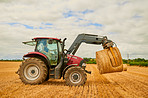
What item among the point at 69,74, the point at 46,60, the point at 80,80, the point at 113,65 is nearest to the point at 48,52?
the point at 46,60

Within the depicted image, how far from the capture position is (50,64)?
7453mm

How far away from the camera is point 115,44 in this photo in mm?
8070

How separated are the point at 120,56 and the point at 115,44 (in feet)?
2.53

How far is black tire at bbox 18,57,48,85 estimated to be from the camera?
7.16 meters

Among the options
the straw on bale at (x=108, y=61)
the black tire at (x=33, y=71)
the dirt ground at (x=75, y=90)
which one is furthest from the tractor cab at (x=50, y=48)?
the straw on bale at (x=108, y=61)

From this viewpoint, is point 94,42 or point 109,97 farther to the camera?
point 94,42

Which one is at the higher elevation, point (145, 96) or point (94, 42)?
point (94, 42)

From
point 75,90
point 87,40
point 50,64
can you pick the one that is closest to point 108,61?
point 87,40

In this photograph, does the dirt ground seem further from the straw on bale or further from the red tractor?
the straw on bale

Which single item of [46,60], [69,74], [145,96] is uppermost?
[46,60]

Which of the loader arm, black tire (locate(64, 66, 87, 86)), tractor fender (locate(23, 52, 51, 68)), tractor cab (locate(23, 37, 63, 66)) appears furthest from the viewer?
the loader arm

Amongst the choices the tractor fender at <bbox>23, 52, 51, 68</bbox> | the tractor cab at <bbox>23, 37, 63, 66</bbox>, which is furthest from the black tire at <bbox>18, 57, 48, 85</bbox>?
the tractor cab at <bbox>23, 37, 63, 66</bbox>

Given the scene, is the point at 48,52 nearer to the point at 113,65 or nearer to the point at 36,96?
the point at 36,96

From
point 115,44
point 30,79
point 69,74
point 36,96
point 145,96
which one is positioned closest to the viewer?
point 36,96
